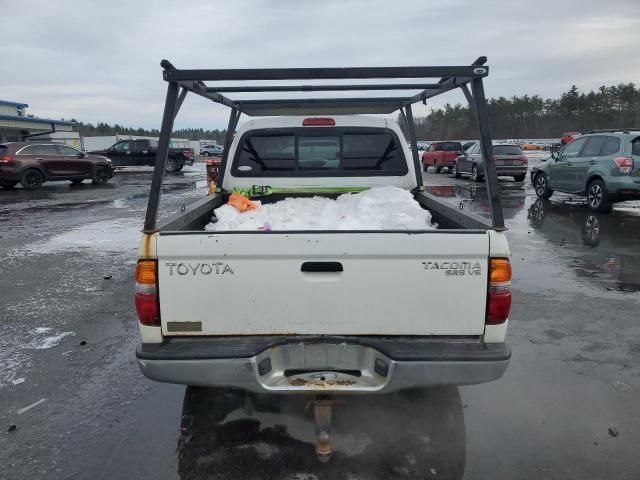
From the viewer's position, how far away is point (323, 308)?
2.72 metres

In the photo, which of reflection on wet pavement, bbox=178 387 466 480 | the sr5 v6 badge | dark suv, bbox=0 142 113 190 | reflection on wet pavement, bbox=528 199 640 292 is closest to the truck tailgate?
the sr5 v6 badge

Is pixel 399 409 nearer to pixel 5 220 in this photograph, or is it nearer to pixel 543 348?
pixel 543 348

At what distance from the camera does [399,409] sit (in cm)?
338

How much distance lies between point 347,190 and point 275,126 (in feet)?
3.28

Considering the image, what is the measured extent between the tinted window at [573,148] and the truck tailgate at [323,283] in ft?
37.8

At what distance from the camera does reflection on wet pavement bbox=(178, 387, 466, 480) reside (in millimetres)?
2781

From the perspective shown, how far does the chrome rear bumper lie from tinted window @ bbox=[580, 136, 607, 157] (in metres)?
10.9

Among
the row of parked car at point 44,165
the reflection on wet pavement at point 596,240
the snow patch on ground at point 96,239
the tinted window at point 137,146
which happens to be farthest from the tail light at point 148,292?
the tinted window at point 137,146

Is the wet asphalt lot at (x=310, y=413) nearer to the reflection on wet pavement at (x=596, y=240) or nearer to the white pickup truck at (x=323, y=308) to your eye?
the white pickup truck at (x=323, y=308)

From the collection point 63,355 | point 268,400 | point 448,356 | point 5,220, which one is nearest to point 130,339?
point 63,355

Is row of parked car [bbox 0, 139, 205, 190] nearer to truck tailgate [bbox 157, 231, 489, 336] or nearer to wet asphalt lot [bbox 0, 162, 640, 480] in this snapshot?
wet asphalt lot [bbox 0, 162, 640, 480]

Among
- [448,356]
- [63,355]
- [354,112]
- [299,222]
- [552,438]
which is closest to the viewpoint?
[448,356]

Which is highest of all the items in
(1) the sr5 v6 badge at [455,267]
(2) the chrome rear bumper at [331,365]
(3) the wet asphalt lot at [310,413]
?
(1) the sr5 v6 badge at [455,267]

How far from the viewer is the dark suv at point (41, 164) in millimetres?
18828
